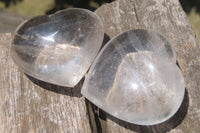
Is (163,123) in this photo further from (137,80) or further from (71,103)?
(71,103)

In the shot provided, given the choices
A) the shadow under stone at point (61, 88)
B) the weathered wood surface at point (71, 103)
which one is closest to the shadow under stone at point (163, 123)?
the weathered wood surface at point (71, 103)

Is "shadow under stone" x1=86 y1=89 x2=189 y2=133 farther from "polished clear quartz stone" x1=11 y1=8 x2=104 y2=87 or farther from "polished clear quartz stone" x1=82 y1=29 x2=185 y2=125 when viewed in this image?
"polished clear quartz stone" x1=11 y1=8 x2=104 y2=87

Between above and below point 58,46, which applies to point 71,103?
below

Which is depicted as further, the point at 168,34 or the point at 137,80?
the point at 168,34

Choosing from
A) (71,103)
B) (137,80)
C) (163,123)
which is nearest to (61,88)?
(71,103)

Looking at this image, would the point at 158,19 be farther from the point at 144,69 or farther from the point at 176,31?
the point at 144,69

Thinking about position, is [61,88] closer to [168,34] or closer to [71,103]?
[71,103]

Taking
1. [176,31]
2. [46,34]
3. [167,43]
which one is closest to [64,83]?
[46,34]

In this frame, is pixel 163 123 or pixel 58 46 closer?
pixel 163 123

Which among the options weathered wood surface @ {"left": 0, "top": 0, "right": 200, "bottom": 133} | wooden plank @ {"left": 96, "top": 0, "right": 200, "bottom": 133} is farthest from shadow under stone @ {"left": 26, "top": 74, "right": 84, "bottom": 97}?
wooden plank @ {"left": 96, "top": 0, "right": 200, "bottom": 133}
